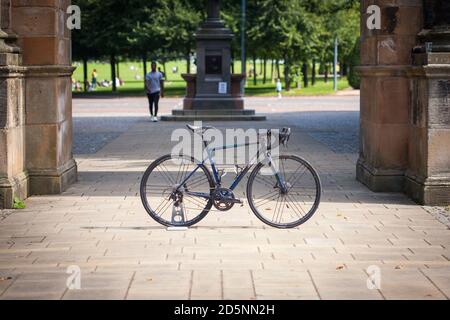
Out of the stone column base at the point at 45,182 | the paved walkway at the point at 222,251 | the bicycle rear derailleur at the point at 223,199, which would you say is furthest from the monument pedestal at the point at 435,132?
the stone column base at the point at 45,182

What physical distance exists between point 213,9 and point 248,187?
25325 mm

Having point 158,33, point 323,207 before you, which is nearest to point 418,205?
point 323,207

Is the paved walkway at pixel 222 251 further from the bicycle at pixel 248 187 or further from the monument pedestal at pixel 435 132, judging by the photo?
the monument pedestal at pixel 435 132

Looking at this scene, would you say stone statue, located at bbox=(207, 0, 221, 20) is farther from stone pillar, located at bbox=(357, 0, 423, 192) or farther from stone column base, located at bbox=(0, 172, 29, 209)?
stone column base, located at bbox=(0, 172, 29, 209)

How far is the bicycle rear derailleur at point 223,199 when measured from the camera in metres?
9.62

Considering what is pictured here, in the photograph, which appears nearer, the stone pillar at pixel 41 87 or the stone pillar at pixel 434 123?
the stone pillar at pixel 434 123

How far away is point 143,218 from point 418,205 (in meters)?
3.06

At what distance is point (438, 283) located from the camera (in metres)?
7.27

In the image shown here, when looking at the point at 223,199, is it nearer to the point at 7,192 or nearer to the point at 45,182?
the point at 7,192

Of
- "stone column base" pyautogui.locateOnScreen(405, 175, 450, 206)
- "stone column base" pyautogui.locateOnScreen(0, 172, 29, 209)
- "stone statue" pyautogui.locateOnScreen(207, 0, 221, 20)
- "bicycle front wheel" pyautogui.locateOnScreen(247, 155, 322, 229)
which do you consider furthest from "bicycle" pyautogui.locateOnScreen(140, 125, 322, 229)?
"stone statue" pyautogui.locateOnScreen(207, 0, 221, 20)

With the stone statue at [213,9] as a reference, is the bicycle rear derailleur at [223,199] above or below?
below

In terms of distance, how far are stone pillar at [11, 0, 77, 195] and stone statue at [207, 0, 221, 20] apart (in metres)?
22.0

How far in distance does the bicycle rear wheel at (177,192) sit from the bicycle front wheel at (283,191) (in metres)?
0.45

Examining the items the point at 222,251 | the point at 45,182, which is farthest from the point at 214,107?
the point at 222,251
